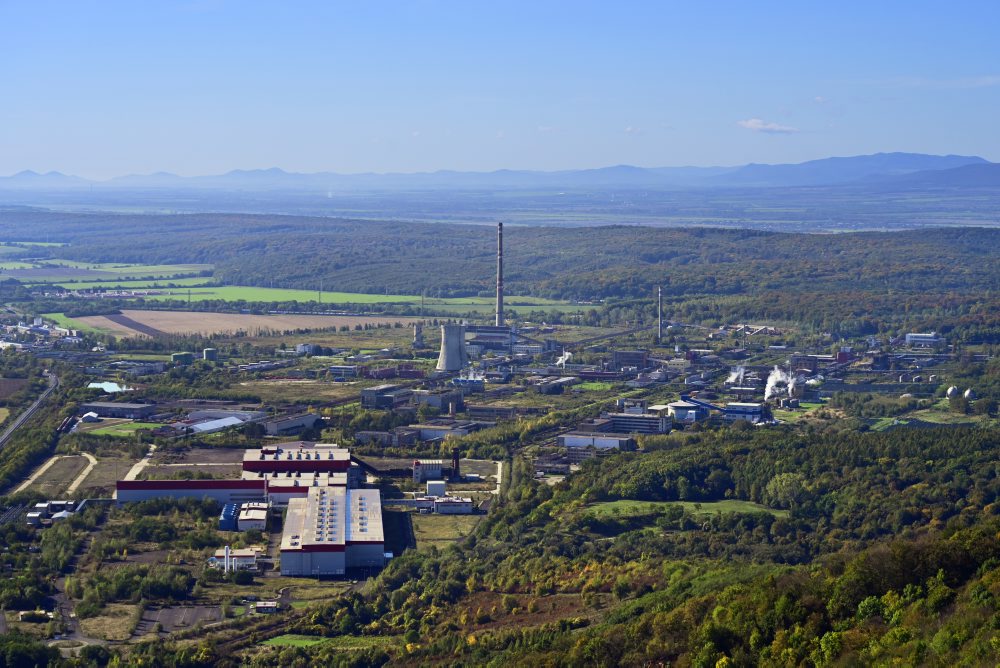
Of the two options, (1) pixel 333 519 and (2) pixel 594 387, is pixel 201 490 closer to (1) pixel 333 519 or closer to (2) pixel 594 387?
(1) pixel 333 519

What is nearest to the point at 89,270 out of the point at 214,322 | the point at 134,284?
the point at 134,284

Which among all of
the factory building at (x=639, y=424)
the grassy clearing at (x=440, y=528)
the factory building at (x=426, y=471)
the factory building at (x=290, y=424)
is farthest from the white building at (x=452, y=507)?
the factory building at (x=639, y=424)

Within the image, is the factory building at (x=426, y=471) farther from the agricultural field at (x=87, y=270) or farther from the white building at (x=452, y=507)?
the agricultural field at (x=87, y=270)

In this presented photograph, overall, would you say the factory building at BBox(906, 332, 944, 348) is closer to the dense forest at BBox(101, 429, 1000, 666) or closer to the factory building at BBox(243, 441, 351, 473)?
the dense forest at BBox(101, 429, 1000, 666)

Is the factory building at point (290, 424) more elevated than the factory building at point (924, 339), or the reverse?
the factory building at point (290, 424)

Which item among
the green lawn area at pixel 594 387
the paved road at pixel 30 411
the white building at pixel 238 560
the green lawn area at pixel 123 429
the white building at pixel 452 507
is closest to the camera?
the white building at pixel 238 560

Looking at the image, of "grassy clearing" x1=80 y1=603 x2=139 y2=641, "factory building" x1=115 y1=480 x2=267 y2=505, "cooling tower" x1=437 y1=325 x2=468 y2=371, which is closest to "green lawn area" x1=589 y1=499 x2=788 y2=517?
"factory building" x1=115 y1=480 x2=267 y2=505
